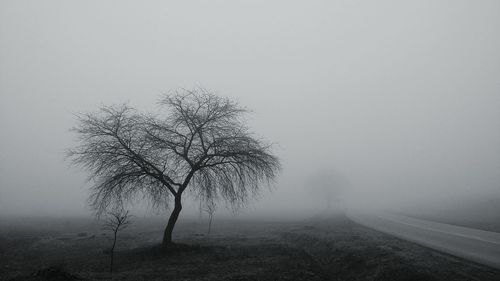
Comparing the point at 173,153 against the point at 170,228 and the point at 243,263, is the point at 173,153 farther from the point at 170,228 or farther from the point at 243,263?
the point at 243,263

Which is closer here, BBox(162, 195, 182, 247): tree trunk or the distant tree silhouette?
BBox(162, 195, 182, 247): tree trunk

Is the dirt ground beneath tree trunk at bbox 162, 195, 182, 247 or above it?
beneath

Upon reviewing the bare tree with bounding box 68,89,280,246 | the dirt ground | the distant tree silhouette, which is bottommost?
the dirt ground

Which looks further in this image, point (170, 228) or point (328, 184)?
point (328, 184)

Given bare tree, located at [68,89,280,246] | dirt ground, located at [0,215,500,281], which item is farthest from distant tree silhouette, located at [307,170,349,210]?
bare tree, located at [68,89,280,246]

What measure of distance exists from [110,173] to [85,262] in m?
6.04

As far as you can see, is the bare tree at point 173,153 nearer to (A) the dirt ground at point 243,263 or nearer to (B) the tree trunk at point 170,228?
(B) the tree trunk at point 170,228

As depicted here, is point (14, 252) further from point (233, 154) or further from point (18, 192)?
point (18, 192)

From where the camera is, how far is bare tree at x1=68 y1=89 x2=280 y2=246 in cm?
2114

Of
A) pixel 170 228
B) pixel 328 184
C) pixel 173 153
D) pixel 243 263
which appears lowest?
pixel 243 263

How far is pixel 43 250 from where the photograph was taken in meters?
24.2

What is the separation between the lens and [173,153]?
899 inches

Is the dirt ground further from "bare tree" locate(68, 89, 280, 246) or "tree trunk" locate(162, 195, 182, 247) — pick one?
"bare tree" locate(68, 89, 280, 246)

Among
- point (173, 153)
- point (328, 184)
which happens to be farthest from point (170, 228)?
point (328, 184)
